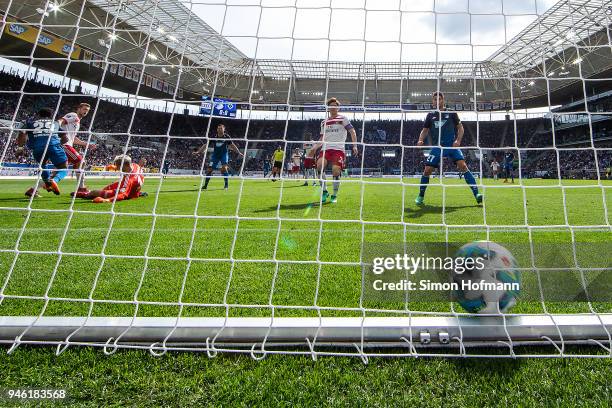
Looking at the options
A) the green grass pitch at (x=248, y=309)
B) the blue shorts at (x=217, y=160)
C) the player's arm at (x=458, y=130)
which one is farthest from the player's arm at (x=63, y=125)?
the player's arm at (x=458, y=130)

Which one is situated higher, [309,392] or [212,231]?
[212,231]

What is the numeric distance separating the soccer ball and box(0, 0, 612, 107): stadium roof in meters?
1.23

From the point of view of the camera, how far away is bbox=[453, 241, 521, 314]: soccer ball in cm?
169

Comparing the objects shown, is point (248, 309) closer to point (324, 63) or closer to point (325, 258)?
point (325, 258)

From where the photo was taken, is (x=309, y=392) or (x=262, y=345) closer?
(x=309, y=392)

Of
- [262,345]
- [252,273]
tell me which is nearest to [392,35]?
[252,273]

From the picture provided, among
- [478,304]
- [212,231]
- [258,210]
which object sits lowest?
[478,304]

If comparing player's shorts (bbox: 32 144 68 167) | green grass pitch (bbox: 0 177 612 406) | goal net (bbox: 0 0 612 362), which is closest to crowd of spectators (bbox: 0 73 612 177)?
player's shorts (bbox: 32 144 68 167)

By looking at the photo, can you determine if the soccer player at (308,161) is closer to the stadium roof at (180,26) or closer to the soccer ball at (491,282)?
the stadium roof at (180,26)

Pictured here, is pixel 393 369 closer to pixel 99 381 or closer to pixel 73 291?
pixel 99 381

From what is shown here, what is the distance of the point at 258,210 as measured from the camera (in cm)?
550

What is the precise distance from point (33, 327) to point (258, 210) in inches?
156

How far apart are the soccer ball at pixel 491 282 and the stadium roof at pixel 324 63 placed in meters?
1.23

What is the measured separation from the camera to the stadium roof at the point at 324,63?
3227mm
